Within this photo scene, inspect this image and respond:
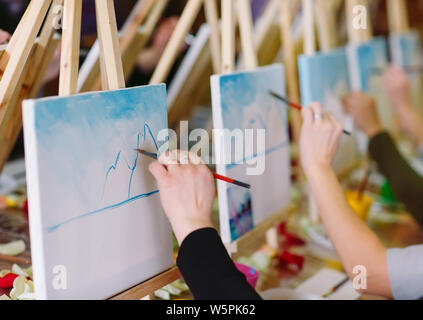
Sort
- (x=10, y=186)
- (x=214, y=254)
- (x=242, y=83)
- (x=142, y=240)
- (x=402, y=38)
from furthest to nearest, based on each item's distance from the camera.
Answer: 1. (x=402, y=38)
2. (x=10, y=186)
3. (x=242, y=83)
4. (x=142, y=240)
5. (x=214, y=254)

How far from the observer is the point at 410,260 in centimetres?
89

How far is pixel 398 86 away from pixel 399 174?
55 centimetres

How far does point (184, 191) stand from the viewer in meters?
0.80

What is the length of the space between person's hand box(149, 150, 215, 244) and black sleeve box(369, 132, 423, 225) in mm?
702

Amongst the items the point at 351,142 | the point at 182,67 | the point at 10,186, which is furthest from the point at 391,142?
the point at 10,186

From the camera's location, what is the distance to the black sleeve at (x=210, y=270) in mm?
725

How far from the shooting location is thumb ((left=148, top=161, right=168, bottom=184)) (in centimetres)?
81

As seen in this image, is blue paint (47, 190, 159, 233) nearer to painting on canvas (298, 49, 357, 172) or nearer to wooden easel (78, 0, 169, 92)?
wooden easel (78, 0, 169, 92)

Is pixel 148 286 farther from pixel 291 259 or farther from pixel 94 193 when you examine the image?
pixel 291 259

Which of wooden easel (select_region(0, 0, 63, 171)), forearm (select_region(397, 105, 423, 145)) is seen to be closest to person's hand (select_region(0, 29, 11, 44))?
wooden easel (select_region(0, 0, 63, 171))

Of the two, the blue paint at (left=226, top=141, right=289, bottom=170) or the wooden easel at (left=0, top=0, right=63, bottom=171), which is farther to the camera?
the blue paint at (left=226, top=141, right=289, bottom=170)
